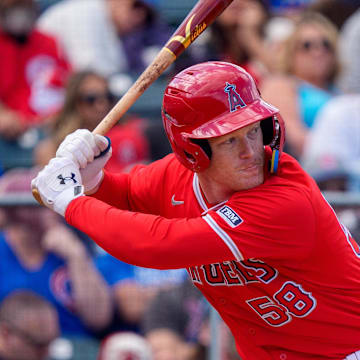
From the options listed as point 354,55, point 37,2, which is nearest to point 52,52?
point 37,2

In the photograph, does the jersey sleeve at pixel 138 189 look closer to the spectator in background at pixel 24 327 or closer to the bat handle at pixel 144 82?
the bat handle at pixel 144 82

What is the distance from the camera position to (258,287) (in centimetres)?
253

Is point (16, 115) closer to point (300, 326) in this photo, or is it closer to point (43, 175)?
point (43, 175)

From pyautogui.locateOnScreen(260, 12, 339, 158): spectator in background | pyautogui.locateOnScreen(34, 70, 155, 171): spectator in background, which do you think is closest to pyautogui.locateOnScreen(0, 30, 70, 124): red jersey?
pyautogui.locateOnScreen(34, 70, 155, 171): spectator in background

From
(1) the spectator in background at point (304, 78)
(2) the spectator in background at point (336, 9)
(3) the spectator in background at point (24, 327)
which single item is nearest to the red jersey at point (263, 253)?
(3) the spectator in background at point (24, 327)

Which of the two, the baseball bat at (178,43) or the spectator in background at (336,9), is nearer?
the baseball bat at (178,43)

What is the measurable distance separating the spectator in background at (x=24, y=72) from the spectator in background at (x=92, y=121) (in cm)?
60

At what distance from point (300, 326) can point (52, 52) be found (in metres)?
4.12

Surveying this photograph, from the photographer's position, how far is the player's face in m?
2.43

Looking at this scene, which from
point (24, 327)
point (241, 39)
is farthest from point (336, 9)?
point (24, 327)

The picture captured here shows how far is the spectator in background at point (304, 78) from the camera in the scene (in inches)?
208

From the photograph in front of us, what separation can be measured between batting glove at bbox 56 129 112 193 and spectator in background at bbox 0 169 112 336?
52.3 inches

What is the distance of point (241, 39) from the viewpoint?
6.09 metres

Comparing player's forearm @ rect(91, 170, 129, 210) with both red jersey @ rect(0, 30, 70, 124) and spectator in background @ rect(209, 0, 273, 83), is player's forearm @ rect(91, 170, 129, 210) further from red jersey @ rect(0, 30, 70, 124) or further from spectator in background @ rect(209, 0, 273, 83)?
spectator in background @ rect(209, 0, 273, 83)
